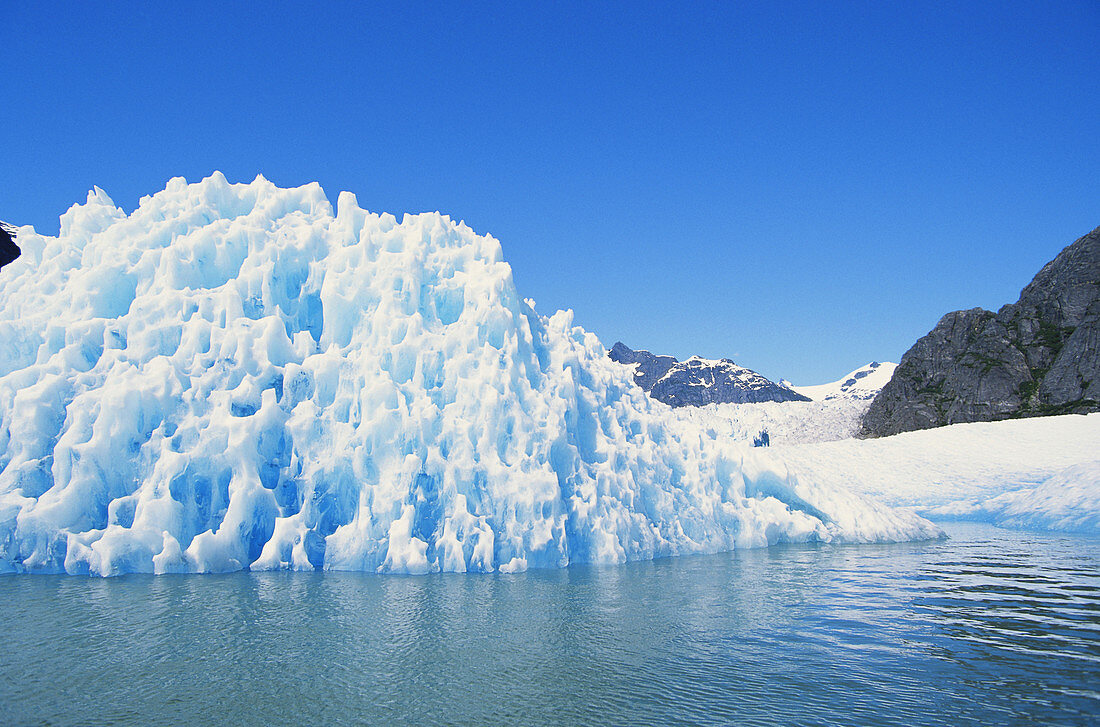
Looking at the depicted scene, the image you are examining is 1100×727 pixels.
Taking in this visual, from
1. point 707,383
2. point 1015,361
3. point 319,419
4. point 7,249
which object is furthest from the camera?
point 707,383

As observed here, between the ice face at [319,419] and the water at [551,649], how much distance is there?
4.46ft

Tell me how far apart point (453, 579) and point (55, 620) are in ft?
25.9

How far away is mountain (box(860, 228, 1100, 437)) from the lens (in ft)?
217

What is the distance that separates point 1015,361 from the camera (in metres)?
72.6

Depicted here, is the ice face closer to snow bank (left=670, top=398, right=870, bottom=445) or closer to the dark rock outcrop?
the dark rock outcrop

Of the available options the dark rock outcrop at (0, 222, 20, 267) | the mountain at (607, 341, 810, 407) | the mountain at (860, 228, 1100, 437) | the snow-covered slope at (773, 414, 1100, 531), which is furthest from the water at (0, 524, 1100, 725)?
the mountain at (607, 341, 810, 407)

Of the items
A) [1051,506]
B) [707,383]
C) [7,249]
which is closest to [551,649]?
[1051,506]

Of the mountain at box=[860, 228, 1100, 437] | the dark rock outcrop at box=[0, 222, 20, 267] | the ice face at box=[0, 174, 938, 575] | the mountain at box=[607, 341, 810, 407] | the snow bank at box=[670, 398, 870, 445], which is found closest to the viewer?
the ice face at box=[0, 174, 938, 575]

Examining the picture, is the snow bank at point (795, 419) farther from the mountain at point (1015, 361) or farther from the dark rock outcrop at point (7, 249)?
the dark rock outcrop at point (7, 249)

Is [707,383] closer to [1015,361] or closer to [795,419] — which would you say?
[795,419]

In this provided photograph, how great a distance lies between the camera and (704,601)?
47.8ft

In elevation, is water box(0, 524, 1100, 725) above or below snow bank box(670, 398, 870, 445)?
below

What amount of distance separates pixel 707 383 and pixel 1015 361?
381 feet

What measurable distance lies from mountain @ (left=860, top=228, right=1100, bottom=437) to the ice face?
5450 cm
